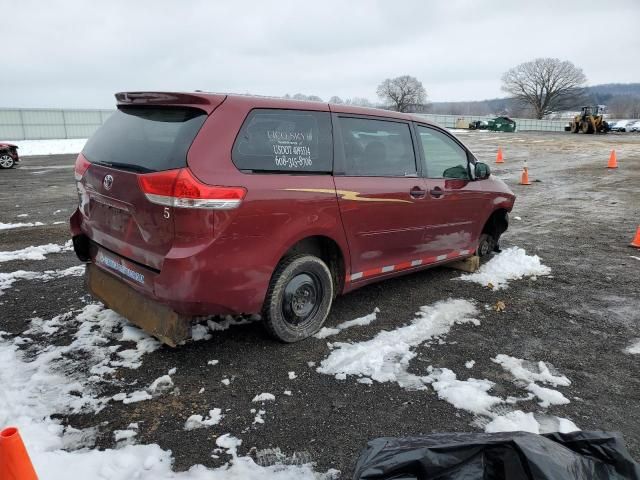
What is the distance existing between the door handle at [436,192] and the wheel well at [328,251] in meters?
1.30

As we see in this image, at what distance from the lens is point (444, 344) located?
3918 millimetres

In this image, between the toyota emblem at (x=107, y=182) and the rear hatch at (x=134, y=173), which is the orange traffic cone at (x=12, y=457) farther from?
the toyota emblem at (x=107, y=182)

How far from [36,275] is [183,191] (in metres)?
3.35

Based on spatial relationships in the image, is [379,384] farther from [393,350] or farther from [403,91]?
[403,91]

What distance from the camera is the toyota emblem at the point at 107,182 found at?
133 inches

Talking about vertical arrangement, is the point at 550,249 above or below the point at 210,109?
below

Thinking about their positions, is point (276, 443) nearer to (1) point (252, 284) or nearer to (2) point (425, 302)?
(1) point (252, 284)

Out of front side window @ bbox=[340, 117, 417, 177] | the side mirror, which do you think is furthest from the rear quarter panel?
the side mirror

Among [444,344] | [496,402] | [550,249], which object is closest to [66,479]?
[496,402]

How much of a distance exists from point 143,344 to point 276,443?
5.13 feet

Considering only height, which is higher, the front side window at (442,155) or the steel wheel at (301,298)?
the front side window at (442,155)

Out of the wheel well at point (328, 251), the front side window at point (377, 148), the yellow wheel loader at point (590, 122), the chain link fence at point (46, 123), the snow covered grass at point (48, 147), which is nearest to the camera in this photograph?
the wheel well at point (328, 251)

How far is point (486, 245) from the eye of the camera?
20.4 feet

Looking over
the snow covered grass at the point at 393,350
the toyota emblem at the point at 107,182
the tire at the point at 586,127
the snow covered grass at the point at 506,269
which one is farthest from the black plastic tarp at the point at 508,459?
the tire at the point at 586,127
